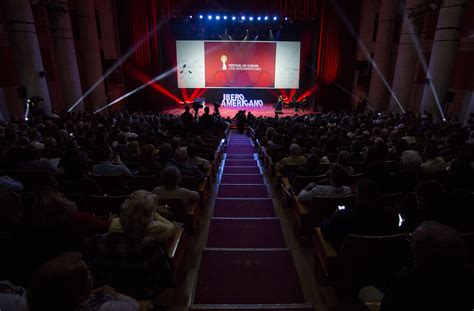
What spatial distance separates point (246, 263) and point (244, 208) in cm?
161

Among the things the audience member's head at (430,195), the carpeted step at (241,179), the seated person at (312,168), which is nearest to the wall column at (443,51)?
the carpeted step at (241,179)

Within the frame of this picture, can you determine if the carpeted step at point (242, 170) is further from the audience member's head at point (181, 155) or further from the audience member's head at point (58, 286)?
the audience member's head at point (58, 286)

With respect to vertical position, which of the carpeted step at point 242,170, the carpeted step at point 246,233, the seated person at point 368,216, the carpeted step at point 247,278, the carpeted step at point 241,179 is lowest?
the carpeted step at point 242,170

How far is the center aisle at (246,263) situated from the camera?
2.65m

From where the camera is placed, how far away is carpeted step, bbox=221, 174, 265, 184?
244 inches

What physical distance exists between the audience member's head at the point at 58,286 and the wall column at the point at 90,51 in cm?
1518

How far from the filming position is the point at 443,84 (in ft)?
36.2

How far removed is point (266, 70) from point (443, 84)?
31.3 ft

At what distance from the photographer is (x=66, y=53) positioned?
512 inches

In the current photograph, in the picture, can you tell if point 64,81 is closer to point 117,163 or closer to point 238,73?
point 238,73

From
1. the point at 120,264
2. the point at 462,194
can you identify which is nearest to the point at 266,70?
the point at 462,194

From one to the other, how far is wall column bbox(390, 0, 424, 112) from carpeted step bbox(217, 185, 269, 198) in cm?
1053

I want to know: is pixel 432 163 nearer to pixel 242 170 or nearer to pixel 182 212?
pixel 182 212

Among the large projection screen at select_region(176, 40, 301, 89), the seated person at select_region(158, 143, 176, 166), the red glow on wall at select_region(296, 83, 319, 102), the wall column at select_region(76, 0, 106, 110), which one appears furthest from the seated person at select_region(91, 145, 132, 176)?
the red glow on wall at select_region(296, 83, 319, 102)
